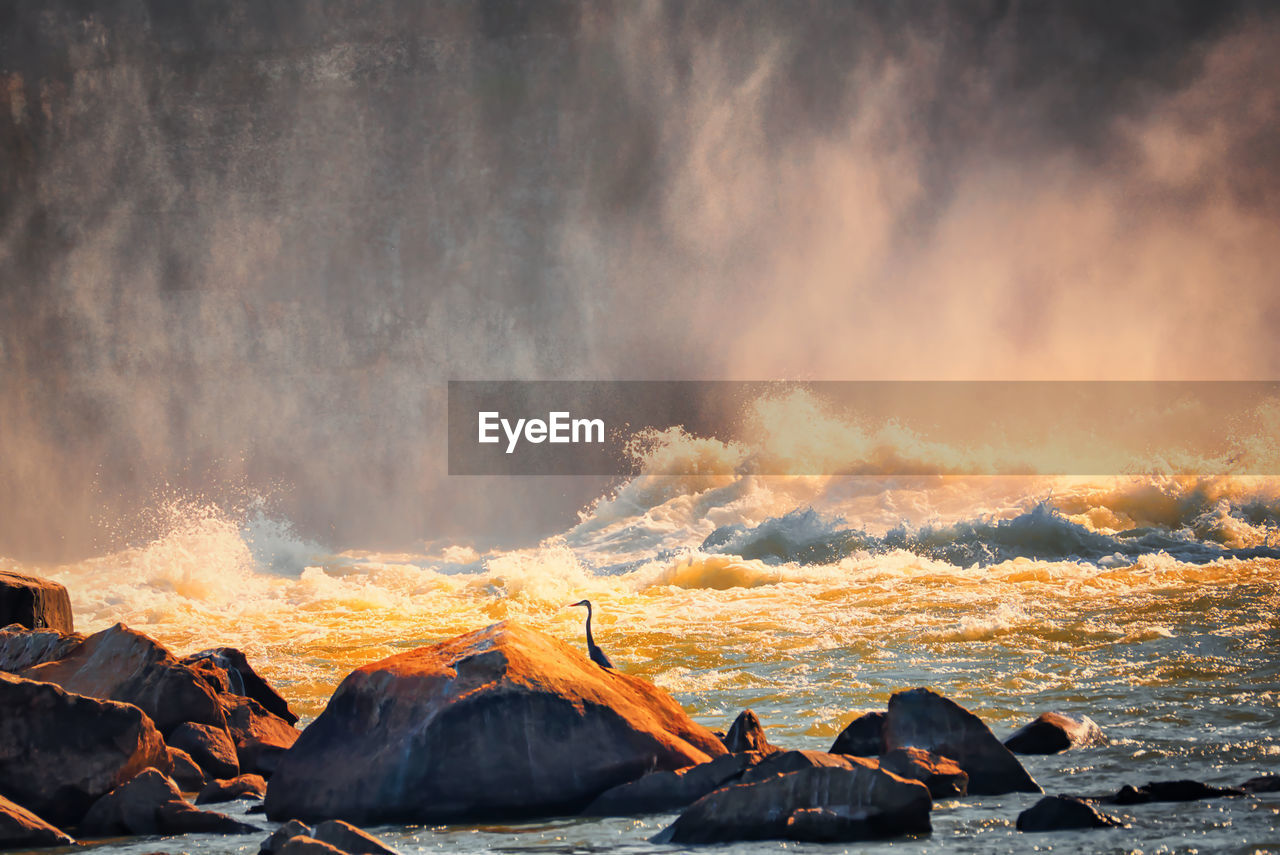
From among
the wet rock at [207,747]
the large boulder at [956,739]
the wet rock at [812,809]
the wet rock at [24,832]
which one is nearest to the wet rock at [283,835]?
the wet rock at [24,832]

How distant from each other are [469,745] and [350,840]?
4.39 ft

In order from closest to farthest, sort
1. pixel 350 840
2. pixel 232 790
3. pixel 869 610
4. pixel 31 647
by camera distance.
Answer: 1. pixel 350 840
2. pixel 232 790
3. pixel 31 647
4. pixel 869 610

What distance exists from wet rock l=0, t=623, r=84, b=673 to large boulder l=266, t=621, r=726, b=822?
3554 millimetres

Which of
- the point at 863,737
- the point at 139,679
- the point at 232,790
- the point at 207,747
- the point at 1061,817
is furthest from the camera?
the point at 139,679

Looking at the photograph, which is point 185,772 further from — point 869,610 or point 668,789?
point 869,610

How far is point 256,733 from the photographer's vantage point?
8539 mm

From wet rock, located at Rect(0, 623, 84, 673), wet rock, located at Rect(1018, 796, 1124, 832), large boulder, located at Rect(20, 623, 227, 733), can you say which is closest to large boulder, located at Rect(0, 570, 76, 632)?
wet rock, located at Rect(0, 623, 84, 673)

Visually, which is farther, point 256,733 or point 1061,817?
point 256,733

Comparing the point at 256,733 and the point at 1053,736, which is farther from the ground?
the point at 1053,736

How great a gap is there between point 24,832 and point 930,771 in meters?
5.00

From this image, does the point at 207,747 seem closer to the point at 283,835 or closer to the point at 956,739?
the point at 283,835

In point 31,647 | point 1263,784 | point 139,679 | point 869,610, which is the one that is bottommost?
point 869,610

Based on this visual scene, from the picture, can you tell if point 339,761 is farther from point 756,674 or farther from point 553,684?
point 756,674

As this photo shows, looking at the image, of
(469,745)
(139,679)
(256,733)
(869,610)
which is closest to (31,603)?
(139,679)
